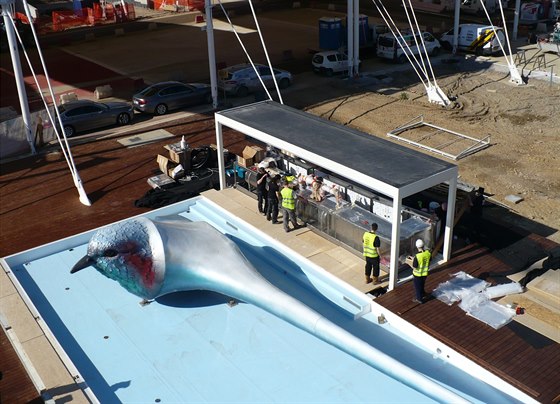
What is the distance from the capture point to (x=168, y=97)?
31359mm

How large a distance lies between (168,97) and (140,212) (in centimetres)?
1099

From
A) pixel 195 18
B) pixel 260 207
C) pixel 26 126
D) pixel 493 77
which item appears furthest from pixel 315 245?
pixel 195 18

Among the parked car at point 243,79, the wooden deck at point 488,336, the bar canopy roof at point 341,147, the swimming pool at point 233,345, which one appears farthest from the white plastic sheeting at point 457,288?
the parked car at point 243,79

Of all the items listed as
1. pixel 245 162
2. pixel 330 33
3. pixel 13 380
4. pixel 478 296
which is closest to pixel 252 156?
pixel 245 162

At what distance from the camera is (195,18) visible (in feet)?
168

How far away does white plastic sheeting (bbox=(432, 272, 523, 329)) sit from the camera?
14.4 meters

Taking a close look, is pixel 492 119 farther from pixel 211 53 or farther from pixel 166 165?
pixel 166 165

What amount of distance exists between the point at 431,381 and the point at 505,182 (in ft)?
40.9

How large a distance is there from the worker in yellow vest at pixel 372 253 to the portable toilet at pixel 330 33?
27585 mm

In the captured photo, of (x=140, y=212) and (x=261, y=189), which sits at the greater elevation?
(x=261, y=189)

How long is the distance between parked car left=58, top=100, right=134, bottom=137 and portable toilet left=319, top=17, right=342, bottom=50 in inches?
614

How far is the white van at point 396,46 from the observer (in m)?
38.6

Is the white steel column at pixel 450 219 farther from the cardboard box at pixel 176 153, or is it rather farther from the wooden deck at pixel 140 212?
the cardboard box at pixel 176 153

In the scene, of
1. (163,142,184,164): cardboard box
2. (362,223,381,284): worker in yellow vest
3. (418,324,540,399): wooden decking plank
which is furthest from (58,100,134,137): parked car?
(418,324,540,399): wooden decking plank
